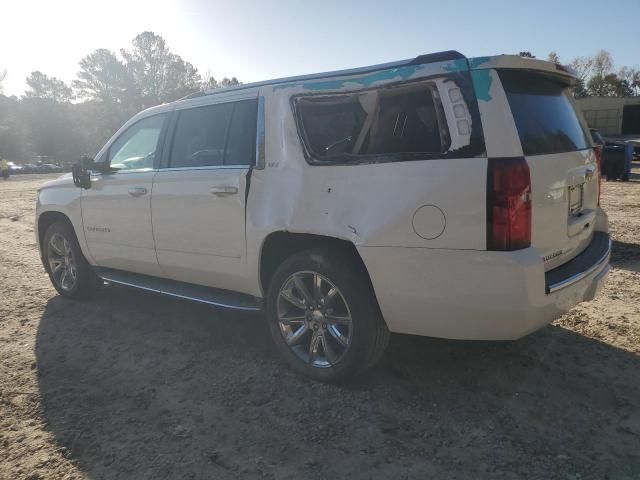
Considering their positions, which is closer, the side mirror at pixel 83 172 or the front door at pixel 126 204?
the front door at pixel 126 204

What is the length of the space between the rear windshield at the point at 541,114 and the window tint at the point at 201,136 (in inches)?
81.9

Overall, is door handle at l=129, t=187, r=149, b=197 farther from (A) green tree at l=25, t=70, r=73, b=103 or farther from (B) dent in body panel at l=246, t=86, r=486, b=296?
(A) green tree at l=25, t=70, r=73, b=103

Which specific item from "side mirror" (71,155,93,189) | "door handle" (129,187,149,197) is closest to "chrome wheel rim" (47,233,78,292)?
"side mirror" (71,155,93,189)

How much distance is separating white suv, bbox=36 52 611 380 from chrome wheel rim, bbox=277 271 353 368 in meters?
0.01

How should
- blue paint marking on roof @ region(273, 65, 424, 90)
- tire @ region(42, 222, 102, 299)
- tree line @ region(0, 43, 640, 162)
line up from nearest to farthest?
blue paint marking on roof @ region(273, 65, 424, 90), tire @ region(42, 222, 102, 299), tree line @ region(0, 43, 640, 162)

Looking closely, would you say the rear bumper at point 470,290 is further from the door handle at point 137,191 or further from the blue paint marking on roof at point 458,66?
the door handle at point 137,191

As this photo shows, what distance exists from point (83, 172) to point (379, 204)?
131 inches

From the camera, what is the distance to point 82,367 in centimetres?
378

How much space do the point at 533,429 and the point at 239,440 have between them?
1592 mm

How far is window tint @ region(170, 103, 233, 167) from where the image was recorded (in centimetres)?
396

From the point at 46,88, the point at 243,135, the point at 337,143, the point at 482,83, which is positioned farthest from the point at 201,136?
the point at 46,88

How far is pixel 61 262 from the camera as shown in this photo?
218 inches

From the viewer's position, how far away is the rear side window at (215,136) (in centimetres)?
376

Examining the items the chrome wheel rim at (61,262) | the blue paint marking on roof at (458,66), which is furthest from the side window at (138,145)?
the blue paint marking on roof at (458,66)
